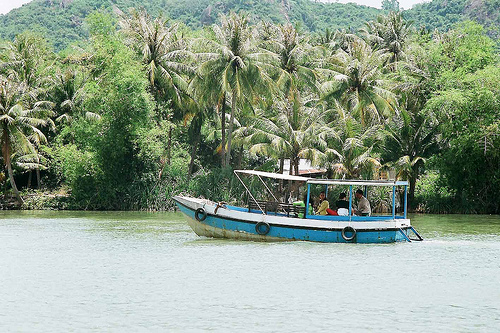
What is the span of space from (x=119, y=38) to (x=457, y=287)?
37.8 m

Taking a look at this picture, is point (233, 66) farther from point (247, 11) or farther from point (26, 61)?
point (247, 11)

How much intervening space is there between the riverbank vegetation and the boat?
18.0 m

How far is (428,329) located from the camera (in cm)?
1338

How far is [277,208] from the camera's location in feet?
82.6

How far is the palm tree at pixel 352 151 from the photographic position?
4391cm

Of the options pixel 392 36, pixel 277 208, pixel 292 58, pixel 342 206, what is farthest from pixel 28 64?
pixel 342 206

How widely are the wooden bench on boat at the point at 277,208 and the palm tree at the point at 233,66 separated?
20236mm

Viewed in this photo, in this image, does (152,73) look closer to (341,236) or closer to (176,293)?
(341,236)

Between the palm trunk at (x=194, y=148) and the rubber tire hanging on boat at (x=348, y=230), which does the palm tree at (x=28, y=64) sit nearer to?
the palm trunk at (x=194, y=148)

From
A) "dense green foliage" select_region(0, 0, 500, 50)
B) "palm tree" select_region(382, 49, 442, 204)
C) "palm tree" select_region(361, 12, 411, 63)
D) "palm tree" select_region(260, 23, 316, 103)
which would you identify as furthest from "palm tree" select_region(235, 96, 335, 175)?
"dense green foliage" select_region(0, 0, 500, 50)

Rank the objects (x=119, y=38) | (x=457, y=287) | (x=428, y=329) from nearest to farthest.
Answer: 1. (x=428, y=329)
2. (x=457, y=287)
3. (x=119, y=38)

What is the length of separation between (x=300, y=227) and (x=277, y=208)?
1.14m

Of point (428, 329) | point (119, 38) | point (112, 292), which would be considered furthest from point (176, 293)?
point (119, 38)

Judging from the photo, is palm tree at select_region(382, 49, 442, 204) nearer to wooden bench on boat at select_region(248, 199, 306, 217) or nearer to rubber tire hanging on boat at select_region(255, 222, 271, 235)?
wooden bench on boat at select_region(248, 199, 306, 217)
